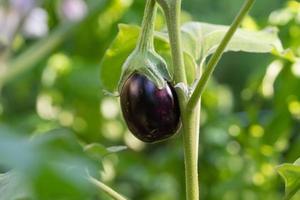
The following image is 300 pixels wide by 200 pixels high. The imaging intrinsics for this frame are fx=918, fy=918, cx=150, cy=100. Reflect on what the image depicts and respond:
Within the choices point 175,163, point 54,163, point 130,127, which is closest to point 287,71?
point 175,163

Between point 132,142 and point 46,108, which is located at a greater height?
point 46,108

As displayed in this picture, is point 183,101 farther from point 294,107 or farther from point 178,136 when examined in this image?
point 178,136

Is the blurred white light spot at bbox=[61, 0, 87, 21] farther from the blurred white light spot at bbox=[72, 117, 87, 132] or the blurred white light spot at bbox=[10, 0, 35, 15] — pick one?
the blurred white light spot at bbox=[72, 117, 87, 132]

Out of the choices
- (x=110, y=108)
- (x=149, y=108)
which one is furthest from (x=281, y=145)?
(x=149, y=108)

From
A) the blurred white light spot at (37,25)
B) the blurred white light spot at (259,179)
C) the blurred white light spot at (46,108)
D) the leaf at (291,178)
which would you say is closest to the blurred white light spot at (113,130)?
the blurred white light spot at (46,108)

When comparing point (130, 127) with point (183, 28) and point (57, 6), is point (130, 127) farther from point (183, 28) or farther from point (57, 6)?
point (57, 6)

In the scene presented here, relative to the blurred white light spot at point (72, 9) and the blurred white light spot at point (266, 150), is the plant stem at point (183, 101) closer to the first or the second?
the blurred white light spot at point (266, 150)

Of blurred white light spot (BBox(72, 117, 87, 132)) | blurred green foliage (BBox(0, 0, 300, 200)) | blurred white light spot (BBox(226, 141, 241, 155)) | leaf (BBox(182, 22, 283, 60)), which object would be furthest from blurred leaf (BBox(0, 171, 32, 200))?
blurred white light spot (BBox(72, 117, 87, 132))
